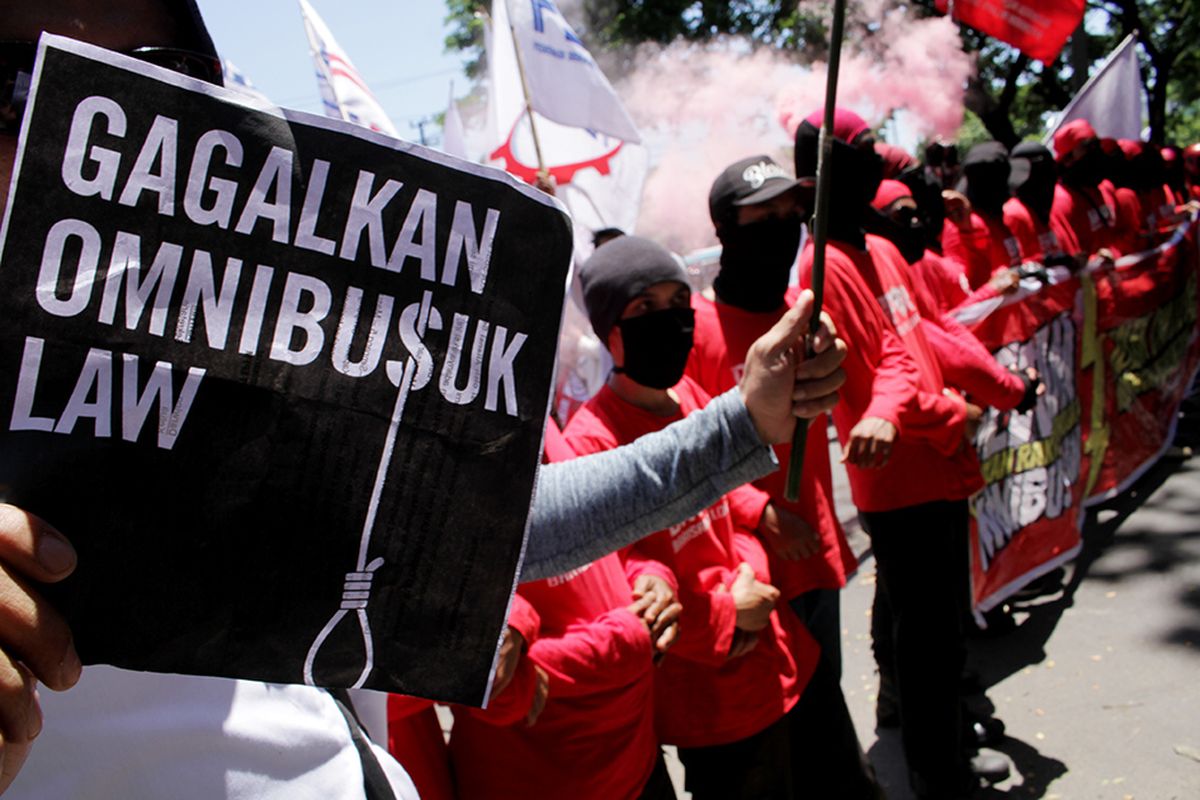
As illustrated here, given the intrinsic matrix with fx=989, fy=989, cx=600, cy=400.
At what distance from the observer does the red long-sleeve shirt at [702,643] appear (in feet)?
7.66

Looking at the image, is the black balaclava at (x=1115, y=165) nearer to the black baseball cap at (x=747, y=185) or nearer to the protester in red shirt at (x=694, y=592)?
the black baseball cap at (x=747, y=185)

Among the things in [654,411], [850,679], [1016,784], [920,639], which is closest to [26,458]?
[654,411]

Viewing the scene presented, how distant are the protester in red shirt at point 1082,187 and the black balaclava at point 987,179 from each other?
3.37 ft

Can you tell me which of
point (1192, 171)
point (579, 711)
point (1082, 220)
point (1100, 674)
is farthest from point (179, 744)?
point (1192, 171)

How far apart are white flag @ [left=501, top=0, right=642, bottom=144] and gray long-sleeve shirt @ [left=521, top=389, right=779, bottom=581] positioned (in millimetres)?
4132

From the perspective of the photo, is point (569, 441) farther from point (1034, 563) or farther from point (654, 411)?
point (1034, 563)

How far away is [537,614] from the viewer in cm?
197

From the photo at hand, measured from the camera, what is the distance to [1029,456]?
4.46 metres

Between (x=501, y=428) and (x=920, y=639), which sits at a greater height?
(x=501, y=428)

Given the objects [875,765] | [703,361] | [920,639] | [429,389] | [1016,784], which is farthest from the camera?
[875,765]

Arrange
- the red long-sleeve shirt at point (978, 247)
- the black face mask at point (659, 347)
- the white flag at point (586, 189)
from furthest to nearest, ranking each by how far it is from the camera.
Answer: the white flag at point (586, 189) → the red long-sleeve shirt at point (978, 247) → the black face mask at point (659, 347)

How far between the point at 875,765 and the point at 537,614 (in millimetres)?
2344

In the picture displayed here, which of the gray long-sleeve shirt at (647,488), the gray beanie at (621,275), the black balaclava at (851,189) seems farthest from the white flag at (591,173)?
the gray long-sleeve shirt at (647,488)

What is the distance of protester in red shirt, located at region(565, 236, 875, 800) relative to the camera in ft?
7.80
